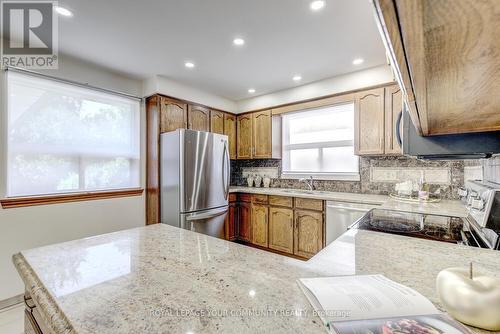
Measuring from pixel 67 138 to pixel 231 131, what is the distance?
7.68ft

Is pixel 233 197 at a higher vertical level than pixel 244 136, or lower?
lower

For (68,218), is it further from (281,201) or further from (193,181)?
(281,201)

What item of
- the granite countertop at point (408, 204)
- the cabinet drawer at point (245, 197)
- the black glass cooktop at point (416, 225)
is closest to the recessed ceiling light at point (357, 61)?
the granite countertop at point (408, 204)

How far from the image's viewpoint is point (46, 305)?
1.96 feet

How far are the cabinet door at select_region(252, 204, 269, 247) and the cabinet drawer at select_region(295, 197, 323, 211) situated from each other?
0.53 meters

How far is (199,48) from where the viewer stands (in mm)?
2297

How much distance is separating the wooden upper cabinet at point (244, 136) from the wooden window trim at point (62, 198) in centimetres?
182

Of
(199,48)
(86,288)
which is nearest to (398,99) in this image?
(199,48)

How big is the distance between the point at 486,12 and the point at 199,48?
2395 millimetres

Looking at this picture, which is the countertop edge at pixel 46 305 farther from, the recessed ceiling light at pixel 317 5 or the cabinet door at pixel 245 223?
the cabinet door at pixel 245 223

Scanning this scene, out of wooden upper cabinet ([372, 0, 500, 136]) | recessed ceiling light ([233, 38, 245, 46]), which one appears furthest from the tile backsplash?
wooden upper cabinet ([372, 0, 500, 136])

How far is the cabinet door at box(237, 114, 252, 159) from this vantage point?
397 cm

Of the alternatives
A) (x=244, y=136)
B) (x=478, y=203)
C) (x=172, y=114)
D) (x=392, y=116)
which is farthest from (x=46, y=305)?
(x=244, y=136)

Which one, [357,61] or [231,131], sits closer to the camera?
[357,61]
